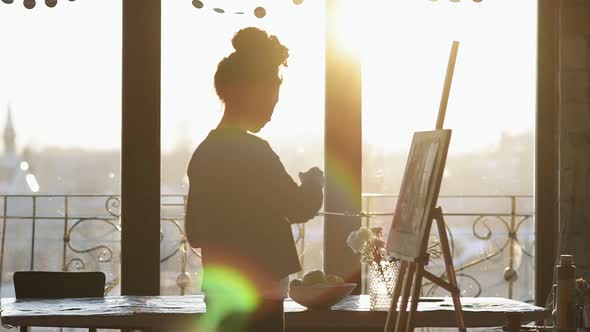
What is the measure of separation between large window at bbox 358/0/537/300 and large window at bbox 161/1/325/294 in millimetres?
235

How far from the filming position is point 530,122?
431 centimetres

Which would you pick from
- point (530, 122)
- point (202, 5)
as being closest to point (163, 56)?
point (202, 5)

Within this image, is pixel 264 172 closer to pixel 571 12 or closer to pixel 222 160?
pixel 222 160

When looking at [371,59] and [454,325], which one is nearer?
[454,325]

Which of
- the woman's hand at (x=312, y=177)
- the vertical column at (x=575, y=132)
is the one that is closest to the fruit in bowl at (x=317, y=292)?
the woman's hand at (x=312, y=177)

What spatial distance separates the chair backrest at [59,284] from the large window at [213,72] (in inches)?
27.6

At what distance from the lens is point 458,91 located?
166 inches

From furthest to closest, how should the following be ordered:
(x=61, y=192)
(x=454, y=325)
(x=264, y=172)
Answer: (x=61, y=192) < (x=454, y=325) < (x=264, y=172)

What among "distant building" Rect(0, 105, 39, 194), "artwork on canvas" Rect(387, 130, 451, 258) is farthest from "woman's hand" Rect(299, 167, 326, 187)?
"distant building" Rect(0, 105, 39, 194)

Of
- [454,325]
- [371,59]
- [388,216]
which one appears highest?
[371,59]

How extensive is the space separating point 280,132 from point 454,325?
1.34m

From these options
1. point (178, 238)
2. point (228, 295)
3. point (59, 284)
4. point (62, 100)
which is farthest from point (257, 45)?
point (178, 238)

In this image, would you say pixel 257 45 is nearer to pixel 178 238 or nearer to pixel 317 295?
pixel 317 295

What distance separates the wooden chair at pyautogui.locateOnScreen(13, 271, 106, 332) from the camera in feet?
12.1
